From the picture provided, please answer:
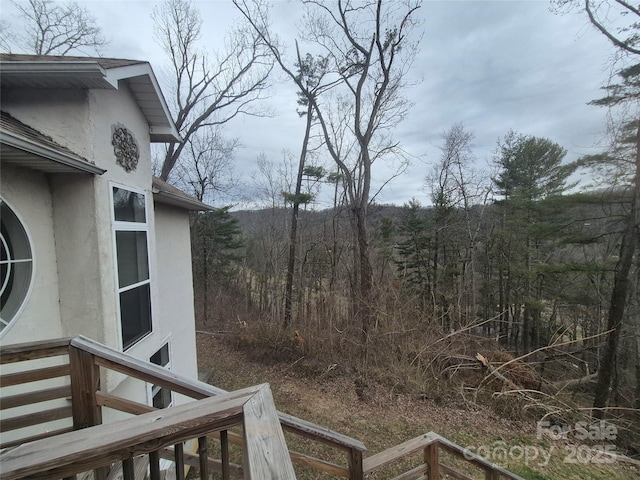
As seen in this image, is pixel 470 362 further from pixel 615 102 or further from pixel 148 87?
pixel 148 87

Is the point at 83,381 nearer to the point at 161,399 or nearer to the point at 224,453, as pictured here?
the point at 224,453

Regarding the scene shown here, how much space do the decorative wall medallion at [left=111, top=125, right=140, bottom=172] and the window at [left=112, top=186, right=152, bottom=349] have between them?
0.37 m

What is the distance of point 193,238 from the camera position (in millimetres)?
16312

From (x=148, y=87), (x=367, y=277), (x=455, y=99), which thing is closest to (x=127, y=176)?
(x=148, y=87)

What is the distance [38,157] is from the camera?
236cm

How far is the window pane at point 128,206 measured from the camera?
11.1 ft

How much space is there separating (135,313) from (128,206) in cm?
148

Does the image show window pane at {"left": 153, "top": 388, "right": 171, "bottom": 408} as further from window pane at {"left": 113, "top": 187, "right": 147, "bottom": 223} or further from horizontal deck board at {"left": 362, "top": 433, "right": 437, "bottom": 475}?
horizontal deck board at {"left": 362, "top": 433, "right": 437, "bottom": 475}

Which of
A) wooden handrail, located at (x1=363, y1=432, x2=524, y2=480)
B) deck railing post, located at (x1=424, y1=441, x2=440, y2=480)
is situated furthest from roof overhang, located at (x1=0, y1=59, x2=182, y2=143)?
deck railing post, located at (x1=424, y1=441, x2=440, y2=480)

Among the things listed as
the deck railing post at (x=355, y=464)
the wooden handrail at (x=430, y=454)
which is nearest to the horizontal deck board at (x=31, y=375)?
the deck railing post at (x=355, y=464)

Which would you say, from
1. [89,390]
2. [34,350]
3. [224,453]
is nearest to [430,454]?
[224,453]

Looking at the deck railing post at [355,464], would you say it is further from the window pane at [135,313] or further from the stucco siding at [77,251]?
the window pane at [135,313]

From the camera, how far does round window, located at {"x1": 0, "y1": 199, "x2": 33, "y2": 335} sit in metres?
2.39

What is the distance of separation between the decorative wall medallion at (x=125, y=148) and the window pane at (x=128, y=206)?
0.36 m
